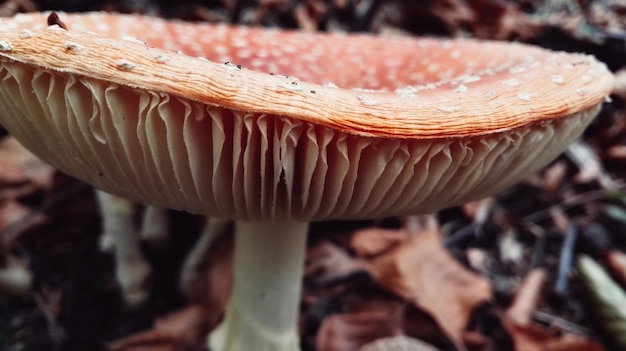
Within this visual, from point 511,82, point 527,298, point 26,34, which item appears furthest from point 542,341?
point 26,34

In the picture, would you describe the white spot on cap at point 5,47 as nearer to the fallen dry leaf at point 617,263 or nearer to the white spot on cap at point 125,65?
the white spot on cap at point 125,65

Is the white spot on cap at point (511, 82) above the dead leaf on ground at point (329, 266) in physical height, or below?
above

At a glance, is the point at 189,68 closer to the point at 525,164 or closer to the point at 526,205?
the point at 525,164

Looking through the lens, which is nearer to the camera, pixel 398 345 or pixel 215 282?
pixel 398 345

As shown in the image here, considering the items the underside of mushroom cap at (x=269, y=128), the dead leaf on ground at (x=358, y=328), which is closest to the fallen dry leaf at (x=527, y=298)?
the dead leaf on ground at (x=358, y=328)

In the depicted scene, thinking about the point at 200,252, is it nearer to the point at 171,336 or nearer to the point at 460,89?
the point at 171,336

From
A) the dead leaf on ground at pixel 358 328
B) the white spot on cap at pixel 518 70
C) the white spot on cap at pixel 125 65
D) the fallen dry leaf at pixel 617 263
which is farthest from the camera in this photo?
the fallen dry leaf at pixel 617 263
